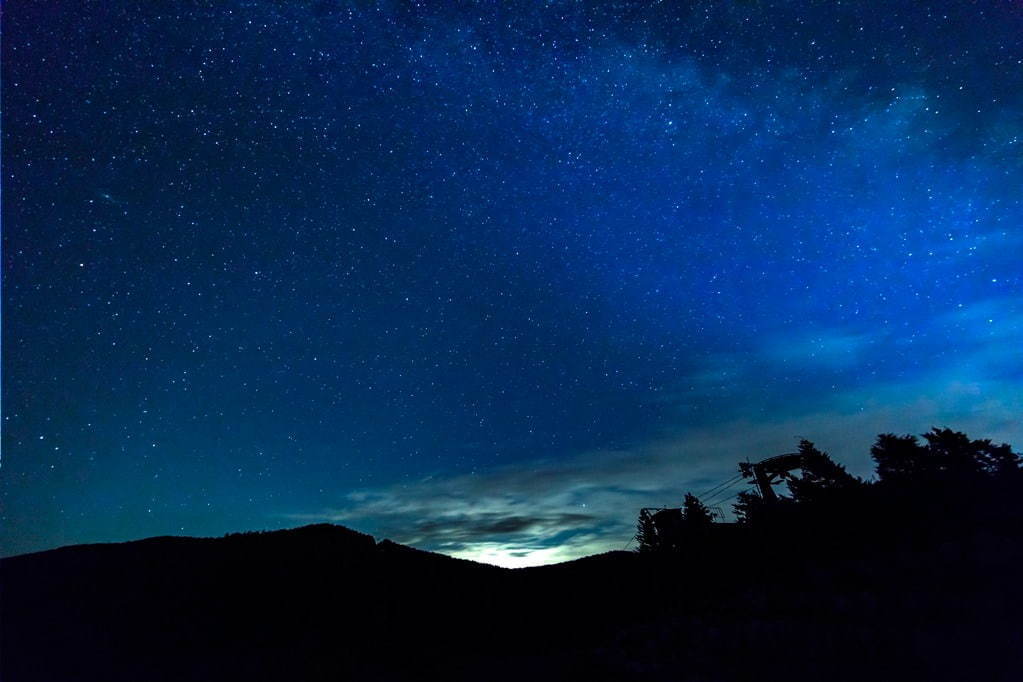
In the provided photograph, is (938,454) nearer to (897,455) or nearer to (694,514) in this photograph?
(897,455)

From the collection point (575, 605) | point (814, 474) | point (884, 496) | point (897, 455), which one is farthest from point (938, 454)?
point (575, 605)

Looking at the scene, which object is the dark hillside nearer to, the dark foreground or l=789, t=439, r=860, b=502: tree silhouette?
the dark foreground

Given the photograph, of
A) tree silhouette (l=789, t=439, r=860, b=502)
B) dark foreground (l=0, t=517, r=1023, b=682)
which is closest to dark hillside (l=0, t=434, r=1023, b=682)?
dark foreground (l=0, t=517, r=1023, b=682)

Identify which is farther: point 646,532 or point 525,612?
point 646,532

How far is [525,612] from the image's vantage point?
23688 millimetres

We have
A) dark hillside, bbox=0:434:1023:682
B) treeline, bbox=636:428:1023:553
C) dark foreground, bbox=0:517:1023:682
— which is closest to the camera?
dark foreground, bbox=0:517:1023:682

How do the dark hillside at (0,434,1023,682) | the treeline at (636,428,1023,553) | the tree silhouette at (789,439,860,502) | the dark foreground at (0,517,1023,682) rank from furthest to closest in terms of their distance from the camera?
the tree silhouette at (789,439,860,502), the treeline at (636,428,1023,553), the dark hillside at (0,434,1023,682), the dark foreground at (0,517,1023,682)

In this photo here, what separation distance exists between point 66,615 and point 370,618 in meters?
9.97

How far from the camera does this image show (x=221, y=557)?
77.3 ft

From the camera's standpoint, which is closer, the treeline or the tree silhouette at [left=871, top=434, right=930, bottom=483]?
the treeline

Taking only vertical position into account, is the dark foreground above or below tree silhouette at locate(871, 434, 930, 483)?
below

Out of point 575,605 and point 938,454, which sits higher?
point 938,454

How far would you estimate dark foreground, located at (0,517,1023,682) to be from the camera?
12219 mm

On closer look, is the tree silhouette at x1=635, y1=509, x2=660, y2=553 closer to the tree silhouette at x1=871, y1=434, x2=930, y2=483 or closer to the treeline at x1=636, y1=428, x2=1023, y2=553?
the treeline at x1=636, y1=428, x2=1023, y2=553
